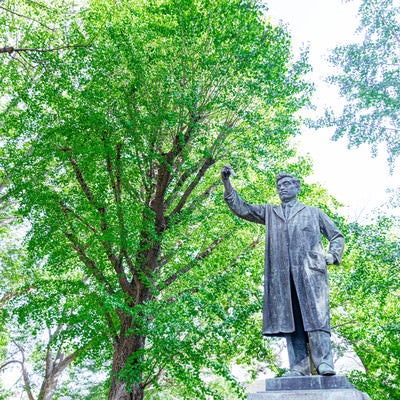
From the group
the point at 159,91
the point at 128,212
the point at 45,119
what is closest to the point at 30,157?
the point at 45,119

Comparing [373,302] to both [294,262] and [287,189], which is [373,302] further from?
[294,262]

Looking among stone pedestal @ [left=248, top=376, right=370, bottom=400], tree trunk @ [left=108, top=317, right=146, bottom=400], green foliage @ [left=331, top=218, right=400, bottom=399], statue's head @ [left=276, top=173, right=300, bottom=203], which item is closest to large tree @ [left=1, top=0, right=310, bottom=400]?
tree trunk @ [left=108, top=317, right=146, bottom=400]

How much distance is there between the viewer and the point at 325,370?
3326mm

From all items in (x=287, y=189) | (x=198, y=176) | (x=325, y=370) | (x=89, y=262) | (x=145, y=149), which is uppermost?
(x=145, y=149)

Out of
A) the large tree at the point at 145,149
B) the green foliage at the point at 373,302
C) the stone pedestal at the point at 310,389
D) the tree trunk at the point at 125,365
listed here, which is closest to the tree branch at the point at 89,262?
the large tree at the point at 145,149

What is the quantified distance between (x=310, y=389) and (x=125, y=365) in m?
5.25

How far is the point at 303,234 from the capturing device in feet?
13.3

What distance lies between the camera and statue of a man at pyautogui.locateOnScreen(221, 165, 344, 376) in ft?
11.8

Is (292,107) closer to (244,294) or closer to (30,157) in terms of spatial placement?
(244,294)

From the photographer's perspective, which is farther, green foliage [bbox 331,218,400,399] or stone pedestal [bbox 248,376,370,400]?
green foliage [bbox 331,218,400,399]

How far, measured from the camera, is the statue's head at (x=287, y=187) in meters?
4.46

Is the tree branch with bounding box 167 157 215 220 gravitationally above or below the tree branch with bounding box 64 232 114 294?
above

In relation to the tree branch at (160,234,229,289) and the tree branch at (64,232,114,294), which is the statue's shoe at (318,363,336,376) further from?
the tree branch at (64,232,114,294)

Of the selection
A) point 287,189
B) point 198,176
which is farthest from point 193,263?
point 287,189
